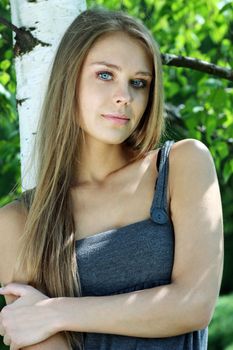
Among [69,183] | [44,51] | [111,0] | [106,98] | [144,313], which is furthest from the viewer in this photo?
[111,0]

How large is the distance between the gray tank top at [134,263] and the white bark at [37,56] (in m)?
0.43

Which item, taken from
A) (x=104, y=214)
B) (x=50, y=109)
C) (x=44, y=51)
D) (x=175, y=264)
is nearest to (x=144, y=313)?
(x=175, y=264)

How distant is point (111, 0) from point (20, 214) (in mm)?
1953

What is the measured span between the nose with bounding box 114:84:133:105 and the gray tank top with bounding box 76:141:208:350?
0.71ft

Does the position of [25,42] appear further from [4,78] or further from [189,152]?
[4,78]

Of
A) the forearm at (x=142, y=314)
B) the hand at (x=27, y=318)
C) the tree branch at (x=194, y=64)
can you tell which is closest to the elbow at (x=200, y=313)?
the forearm at (x=142, y=314)

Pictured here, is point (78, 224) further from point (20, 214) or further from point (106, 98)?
point (106, 98)

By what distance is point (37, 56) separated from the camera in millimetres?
2828

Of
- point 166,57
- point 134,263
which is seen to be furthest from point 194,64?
point 134,263

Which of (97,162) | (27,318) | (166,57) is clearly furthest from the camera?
(166,57)

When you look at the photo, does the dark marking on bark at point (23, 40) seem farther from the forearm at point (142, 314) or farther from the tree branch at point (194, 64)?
the forearm at point (142, 314)

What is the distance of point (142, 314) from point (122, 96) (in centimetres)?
59

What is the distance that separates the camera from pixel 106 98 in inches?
97.6

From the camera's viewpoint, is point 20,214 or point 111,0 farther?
point 111,0
